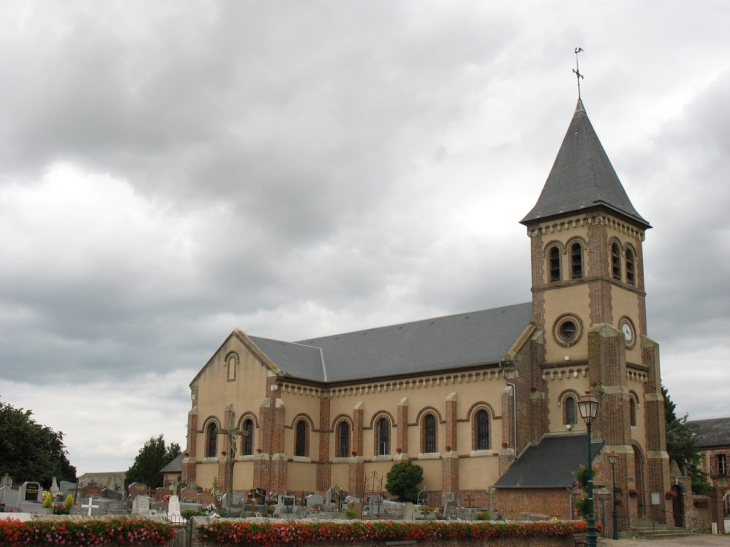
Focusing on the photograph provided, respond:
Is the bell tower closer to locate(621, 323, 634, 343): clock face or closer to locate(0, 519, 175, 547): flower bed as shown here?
locate(621, 323, 634, 343): clock face

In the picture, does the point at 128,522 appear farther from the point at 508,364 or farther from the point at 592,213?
the point at 592,213

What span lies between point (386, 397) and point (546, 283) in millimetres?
11823

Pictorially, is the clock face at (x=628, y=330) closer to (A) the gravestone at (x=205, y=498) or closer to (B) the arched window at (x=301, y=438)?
(B) the arched window at (x=301, y=438)

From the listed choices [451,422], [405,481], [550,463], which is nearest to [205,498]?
[405,481]

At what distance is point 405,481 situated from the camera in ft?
151

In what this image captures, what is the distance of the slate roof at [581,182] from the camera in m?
46.1

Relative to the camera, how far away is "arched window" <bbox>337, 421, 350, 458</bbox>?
5225 cm

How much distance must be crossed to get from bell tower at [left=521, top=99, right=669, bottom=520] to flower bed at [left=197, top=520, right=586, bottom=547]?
15564 millimetres

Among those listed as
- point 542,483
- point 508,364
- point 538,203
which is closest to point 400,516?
point 542,483

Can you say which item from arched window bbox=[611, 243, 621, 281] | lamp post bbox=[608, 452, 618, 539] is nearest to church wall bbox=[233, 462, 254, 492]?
lamp post bbox=[608, 452, 618, 539]

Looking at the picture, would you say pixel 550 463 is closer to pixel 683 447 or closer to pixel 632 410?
pixel 632 410

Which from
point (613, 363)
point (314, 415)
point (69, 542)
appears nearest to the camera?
point (69, 542)

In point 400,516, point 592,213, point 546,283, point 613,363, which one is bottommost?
point 400,516

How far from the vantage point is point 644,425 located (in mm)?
44562
